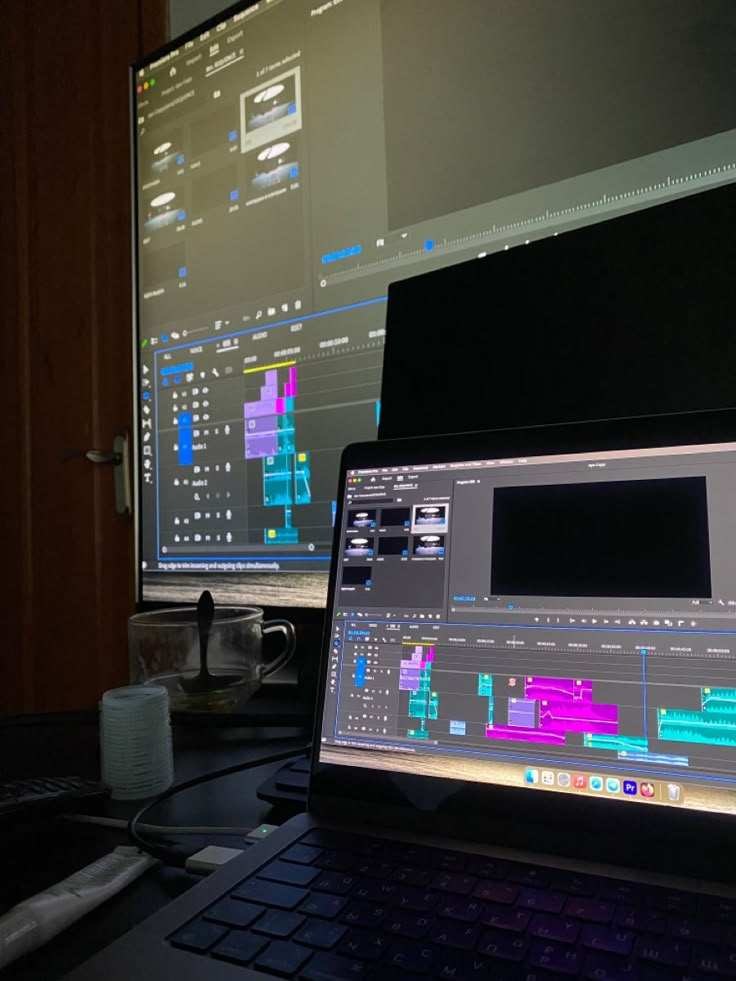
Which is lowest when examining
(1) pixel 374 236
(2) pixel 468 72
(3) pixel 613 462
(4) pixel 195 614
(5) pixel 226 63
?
(4) pixel 195 614

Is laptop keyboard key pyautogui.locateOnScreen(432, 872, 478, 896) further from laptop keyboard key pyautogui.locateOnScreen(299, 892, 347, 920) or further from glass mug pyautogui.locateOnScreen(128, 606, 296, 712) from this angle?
glass mug pyautogui.locateOnScreen(128, 606, 296, 712)

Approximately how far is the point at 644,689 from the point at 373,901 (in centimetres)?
19

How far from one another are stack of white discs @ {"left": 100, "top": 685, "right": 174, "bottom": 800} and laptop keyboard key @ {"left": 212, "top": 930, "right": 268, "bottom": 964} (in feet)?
1.00

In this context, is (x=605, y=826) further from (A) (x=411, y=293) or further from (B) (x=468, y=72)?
(B) (x=468, y=72)

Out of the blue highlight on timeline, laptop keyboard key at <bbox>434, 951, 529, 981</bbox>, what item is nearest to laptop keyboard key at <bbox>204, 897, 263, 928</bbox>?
laptop keyboard key at <bbox>434, 951, 529, 981</bbox>

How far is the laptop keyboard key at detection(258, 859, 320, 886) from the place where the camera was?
39 centimetres

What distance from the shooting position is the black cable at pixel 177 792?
465 mm

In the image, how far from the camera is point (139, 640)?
88 centimetres

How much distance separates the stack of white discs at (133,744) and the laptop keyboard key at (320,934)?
0.32 m

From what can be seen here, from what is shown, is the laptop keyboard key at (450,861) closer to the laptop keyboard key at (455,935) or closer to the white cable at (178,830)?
the laptop keyboard key at (455,935)

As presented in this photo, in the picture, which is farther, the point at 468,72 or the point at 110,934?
the point at 468,72

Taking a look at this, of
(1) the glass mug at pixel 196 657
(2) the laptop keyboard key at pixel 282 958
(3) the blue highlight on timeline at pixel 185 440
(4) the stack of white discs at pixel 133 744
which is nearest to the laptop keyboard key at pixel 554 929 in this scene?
(2) the laptop keyboard key at pixel 282 958

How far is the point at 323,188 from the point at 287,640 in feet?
2.21

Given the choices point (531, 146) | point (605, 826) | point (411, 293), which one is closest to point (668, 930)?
point (605, 826)
